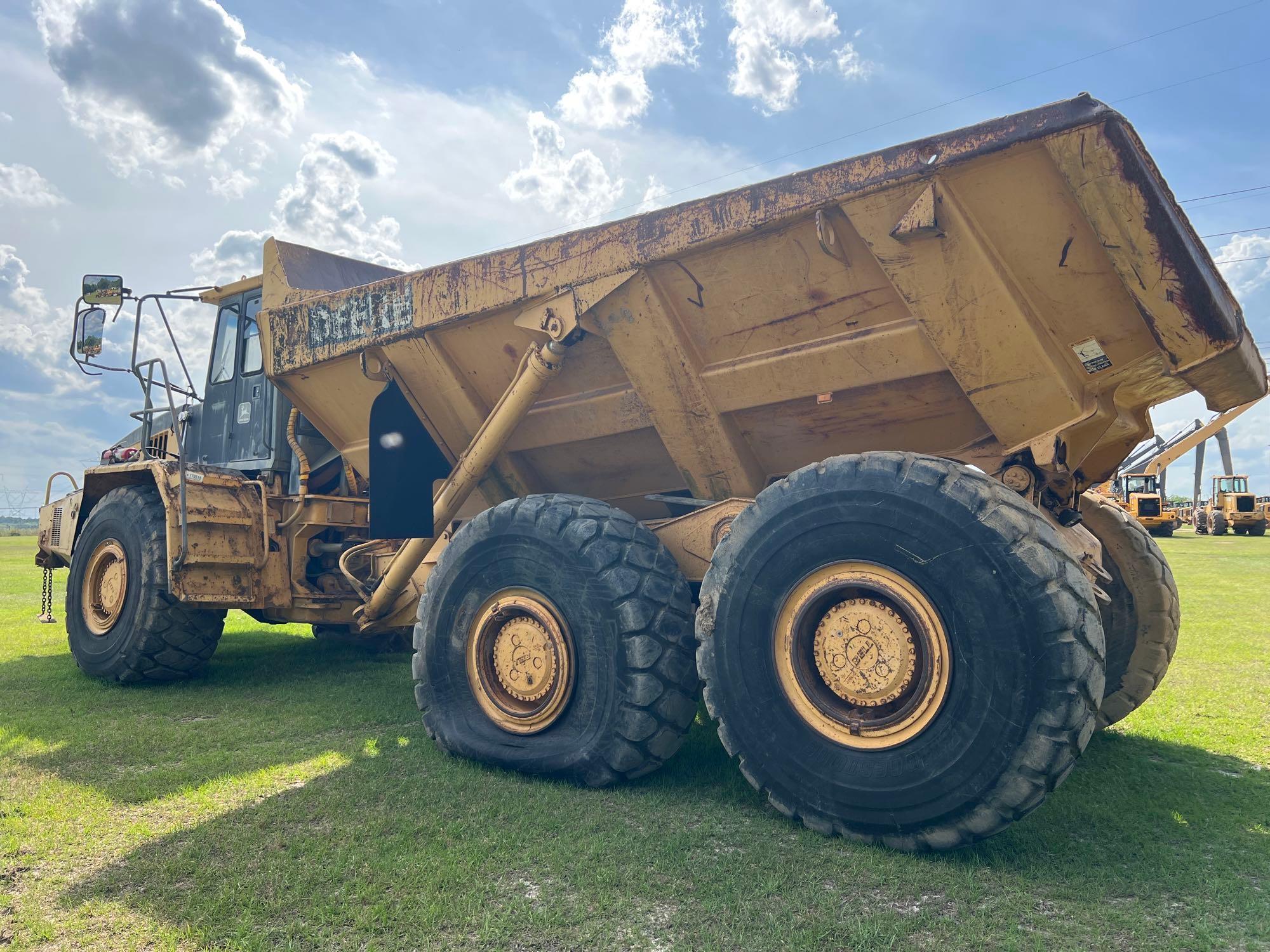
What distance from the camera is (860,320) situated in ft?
11.4

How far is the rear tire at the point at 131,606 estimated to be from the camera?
222 inches

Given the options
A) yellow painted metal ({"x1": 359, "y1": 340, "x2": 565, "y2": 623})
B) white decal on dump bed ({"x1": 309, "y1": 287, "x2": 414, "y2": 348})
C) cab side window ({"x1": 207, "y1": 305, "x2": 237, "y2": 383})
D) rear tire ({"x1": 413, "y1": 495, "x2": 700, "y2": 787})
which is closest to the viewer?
rear tire ({"x1": 413, "y1": 495, "x2": 700, "y2": 787})

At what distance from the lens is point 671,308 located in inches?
149

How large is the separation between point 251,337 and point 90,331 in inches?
46.5

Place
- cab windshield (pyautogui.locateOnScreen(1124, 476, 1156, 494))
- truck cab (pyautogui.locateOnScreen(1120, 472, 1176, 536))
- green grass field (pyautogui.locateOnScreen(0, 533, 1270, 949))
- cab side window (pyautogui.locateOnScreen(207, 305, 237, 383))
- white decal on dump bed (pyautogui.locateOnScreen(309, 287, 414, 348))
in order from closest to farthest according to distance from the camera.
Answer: green grass field (pyautogui.locateOnScreen(0, 533, 1270, 949)) < white decal on dump bed (pyautogui.locateOnScreen(309, 287, 414, 348)) < cab side window (pyautogui.locateOnScreen(207, 305, 237, 383)) < truck cab (pyautogui.locateOnScreen(1120, 472, 1176, 536)) < cab windshield (pyautogui.locateOnScreen(1124, 476, 1156, 494))

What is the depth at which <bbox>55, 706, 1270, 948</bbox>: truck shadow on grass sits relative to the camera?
90.4 inches

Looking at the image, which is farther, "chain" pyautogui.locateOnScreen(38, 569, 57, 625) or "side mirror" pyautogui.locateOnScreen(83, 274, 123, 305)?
"chain" pyautogui.locateOnScreen(38, 569, 57, 625)

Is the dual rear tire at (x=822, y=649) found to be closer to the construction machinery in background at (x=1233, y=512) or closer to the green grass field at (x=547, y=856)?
the green grass field at (x=547, y=856)

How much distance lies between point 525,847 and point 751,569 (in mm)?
1228

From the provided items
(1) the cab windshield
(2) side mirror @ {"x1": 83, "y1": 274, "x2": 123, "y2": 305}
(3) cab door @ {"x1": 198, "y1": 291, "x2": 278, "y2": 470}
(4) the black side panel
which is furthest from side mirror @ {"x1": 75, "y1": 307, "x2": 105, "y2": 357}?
(1) the cab windshield

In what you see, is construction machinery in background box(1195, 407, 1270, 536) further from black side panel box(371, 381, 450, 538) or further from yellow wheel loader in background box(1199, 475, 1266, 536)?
black side panel box(371, 381, 450, 538)

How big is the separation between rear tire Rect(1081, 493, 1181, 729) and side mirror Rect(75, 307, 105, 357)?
596 centimetres

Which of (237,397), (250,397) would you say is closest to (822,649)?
(250,397)

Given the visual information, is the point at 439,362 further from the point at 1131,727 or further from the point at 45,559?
the point at 45,559
